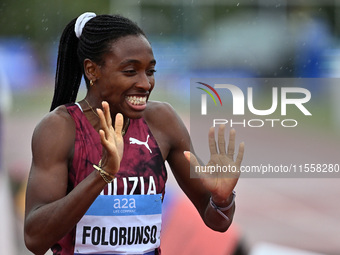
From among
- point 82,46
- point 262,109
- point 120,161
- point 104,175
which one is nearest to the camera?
point 104,175

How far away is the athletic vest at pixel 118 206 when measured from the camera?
2352 mm

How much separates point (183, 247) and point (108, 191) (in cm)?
279

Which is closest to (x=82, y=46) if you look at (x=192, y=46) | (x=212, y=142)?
(x=212, y=142)

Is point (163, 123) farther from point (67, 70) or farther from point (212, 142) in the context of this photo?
point (67, 70)

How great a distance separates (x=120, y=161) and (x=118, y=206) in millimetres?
179

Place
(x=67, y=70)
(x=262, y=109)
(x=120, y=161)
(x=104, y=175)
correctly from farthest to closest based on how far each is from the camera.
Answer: (x=262, y=109)
(x=67, y=70)
(x=120, y=161)
(x=104, y=175)

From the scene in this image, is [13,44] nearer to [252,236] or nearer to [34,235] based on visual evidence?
[252,236]

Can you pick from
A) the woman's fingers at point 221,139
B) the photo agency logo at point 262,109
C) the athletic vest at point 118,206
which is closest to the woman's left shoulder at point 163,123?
the athletic vest at point 118,206

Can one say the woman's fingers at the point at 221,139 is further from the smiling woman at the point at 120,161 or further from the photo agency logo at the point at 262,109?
the photo agency logo at the point at 262,109

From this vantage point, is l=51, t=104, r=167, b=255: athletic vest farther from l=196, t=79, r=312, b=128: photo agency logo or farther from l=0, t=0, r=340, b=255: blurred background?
l=0, t=0, r=340, b=255: blurred background

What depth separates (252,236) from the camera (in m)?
6.22

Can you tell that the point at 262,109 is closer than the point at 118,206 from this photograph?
No

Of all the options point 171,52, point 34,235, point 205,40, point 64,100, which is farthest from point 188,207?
point 205,40

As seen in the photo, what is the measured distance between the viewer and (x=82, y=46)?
2.53 metres
